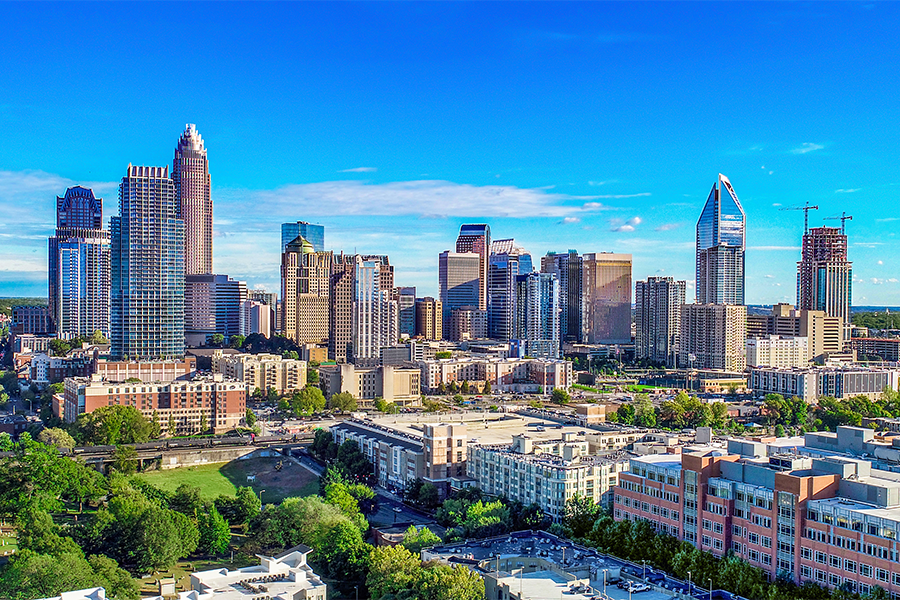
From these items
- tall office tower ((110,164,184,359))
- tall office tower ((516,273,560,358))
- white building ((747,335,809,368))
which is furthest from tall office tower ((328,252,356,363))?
white building ((747,335,809,368))

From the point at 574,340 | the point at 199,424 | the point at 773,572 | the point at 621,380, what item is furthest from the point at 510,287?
the point at 773,572

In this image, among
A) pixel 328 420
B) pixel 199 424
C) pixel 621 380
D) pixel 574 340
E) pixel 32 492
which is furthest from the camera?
pixel 574 340

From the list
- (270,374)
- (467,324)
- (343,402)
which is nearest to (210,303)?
(467,324)

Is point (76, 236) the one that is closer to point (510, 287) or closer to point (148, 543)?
point (510, 287)

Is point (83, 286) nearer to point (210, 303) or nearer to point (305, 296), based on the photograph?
point (210, 303)

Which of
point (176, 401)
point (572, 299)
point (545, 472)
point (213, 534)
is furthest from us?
point (572, 299)

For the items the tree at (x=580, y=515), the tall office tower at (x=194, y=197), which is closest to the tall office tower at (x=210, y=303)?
the tall office tower at (x=194, y=197)

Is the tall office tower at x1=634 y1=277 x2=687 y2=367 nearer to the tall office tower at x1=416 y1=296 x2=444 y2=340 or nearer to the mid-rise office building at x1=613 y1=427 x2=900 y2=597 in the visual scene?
the tall office tower at x1=416 y1=296 x2=444 y2=340
